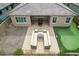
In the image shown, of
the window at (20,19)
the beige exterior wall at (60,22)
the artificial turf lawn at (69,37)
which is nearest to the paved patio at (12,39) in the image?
the window at (20,19)

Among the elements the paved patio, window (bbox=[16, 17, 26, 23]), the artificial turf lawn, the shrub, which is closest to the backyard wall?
the paved patio

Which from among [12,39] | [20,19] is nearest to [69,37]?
[12,39]

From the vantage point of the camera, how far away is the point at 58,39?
12250 mm

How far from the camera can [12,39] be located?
12.2 m

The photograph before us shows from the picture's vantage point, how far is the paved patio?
10.8 metres

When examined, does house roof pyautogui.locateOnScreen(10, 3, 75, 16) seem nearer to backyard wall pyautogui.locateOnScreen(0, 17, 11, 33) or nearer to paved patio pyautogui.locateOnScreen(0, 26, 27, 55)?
backyard wall pyautogui.locateOnScreen(0, 17, 11, 33)

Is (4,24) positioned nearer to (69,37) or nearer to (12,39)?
(12,39)

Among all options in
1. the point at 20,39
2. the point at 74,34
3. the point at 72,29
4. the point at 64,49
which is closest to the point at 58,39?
the point at 64,49

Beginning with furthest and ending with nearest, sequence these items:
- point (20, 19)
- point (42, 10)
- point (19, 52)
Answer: point (20, 19)
point (42, 10)
point (19, 52)

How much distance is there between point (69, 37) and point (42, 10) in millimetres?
5406

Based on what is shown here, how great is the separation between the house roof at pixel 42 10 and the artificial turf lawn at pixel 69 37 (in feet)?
7.74

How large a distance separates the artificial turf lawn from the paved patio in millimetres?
4802

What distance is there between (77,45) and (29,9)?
830 centimetres

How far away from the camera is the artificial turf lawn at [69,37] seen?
36.2 ft
